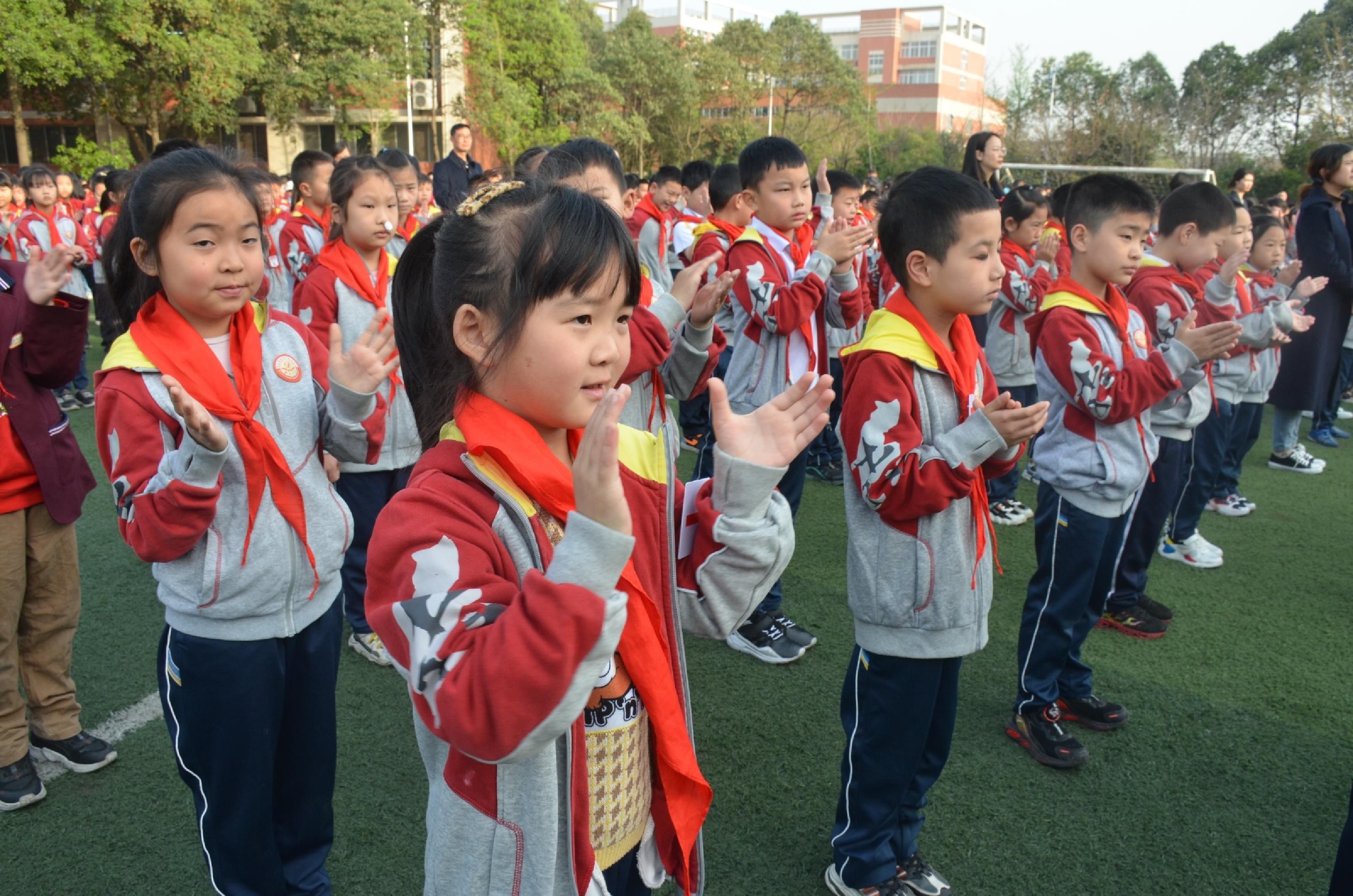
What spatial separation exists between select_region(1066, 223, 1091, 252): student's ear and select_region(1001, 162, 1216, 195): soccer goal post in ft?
10.6

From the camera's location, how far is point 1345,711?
10.3 feet

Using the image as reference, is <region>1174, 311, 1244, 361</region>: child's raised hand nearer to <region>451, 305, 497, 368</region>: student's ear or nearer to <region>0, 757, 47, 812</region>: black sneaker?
<region>451, 305, 497, 368</region>: student's ear

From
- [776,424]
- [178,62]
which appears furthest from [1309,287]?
[178,62]

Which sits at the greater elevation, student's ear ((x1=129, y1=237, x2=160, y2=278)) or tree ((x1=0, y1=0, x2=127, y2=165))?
tree ((x1=0, y1=0, x2=127, y2=165))

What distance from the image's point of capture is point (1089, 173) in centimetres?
1197

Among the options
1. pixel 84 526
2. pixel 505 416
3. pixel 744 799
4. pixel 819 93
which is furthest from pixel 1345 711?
pixel 819 93

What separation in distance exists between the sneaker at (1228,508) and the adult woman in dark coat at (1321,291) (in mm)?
1233

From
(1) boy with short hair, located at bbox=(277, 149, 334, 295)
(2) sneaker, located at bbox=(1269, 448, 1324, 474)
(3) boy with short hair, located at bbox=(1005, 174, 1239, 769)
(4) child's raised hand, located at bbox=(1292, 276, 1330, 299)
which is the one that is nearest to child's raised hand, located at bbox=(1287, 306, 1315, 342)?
(4) child's raised hand, located at bbox=(1292, 276, 1330, 299)

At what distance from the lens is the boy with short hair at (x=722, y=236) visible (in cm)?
385

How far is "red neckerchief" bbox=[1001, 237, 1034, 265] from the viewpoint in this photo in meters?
5.07

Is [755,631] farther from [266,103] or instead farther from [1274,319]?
[266,103]

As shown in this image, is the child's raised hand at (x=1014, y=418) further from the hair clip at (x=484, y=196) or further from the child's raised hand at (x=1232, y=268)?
the child's raised hand at (x=1232, y=268)

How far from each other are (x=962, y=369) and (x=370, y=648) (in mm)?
2402

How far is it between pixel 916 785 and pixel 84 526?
170 inches
